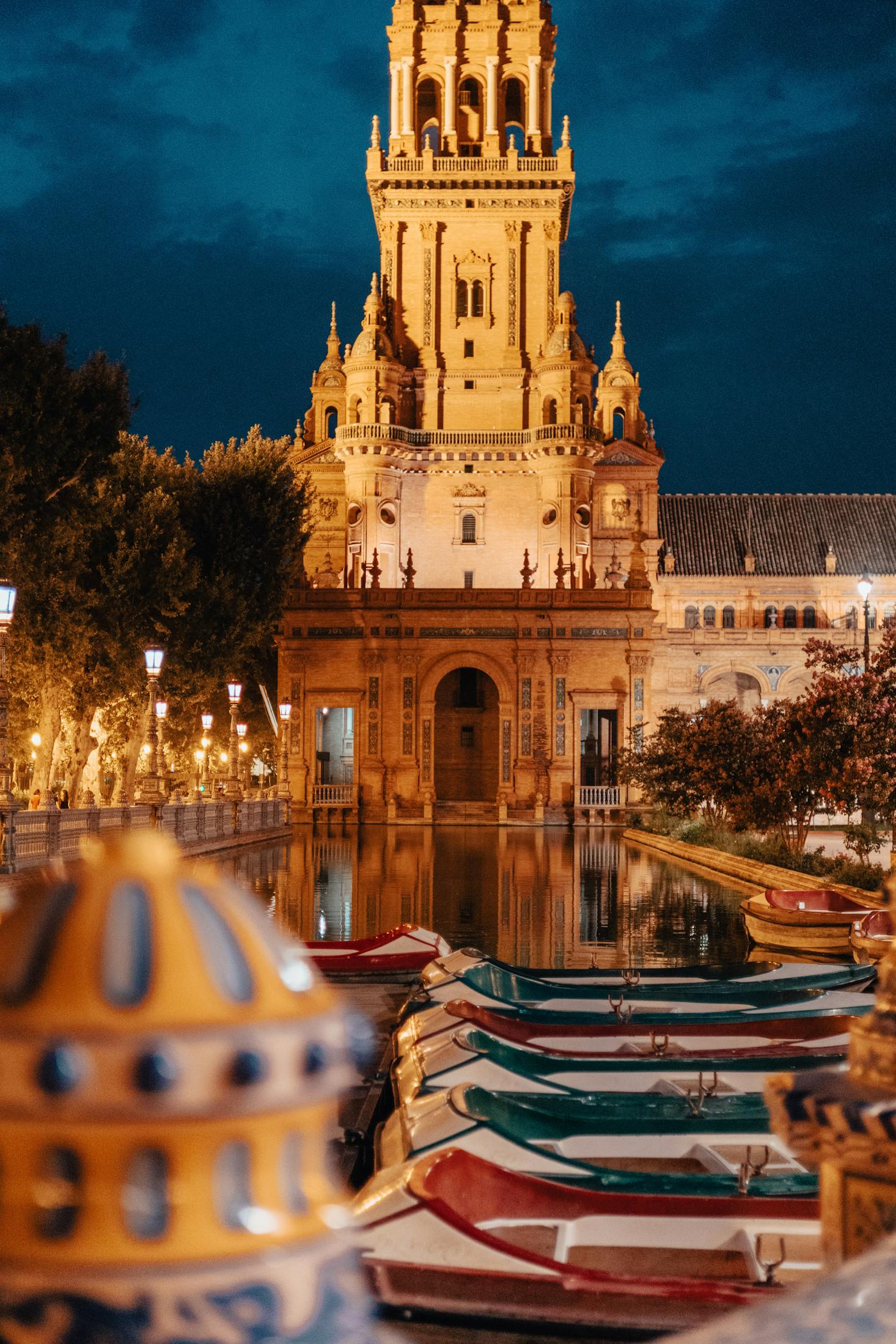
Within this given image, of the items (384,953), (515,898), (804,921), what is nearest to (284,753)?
(515,898)

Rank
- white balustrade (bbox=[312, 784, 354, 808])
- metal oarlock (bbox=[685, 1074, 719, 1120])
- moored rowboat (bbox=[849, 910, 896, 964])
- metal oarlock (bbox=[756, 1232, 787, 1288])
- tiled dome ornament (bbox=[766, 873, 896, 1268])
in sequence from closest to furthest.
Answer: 1. tiled dome ornament (bbox=[766, 873, 896, 1268])
2. metal oarlock (bbox=[756, 1232, 787, 1288])
3. metal oarlock (bbox=[685, 1074, 719, 1120])
4. moored rowboat (bbox=[849, 910, 896, 964])
5. white balustrade (bbox=[312, 784, 354, 808])

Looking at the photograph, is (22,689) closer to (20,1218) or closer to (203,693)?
(203,693)

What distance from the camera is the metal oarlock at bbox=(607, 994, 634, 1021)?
10648 mm

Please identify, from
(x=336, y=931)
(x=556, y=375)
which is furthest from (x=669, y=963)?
(x=556, y=375)

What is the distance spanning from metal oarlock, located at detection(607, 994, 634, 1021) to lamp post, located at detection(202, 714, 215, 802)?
25205mm

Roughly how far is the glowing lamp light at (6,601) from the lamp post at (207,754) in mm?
16715

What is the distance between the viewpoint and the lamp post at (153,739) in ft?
85.5

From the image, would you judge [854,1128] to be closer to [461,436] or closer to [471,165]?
[461,436]

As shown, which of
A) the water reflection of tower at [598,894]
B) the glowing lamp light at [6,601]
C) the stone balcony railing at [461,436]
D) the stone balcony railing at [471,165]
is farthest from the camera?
the stone balcony railing at [471,165]

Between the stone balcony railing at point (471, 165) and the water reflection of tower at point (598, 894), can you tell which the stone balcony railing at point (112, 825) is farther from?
the stone balcony railing at point (471, 165)

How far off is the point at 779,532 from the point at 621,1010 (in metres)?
65.0

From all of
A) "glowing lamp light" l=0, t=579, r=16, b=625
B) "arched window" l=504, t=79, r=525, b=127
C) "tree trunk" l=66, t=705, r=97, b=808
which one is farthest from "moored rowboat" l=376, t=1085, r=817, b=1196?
"arched window" l=504, t=79, r=525, b=127

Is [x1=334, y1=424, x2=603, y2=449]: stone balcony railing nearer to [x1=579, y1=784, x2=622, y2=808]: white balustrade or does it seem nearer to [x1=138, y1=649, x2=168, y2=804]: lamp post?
[x1=579, y1=784, x2=622, y2=808]: white balustrade

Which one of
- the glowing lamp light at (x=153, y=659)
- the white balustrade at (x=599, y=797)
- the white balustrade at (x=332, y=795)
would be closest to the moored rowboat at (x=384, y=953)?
the glowing lamp light at (x=153, y=659)
